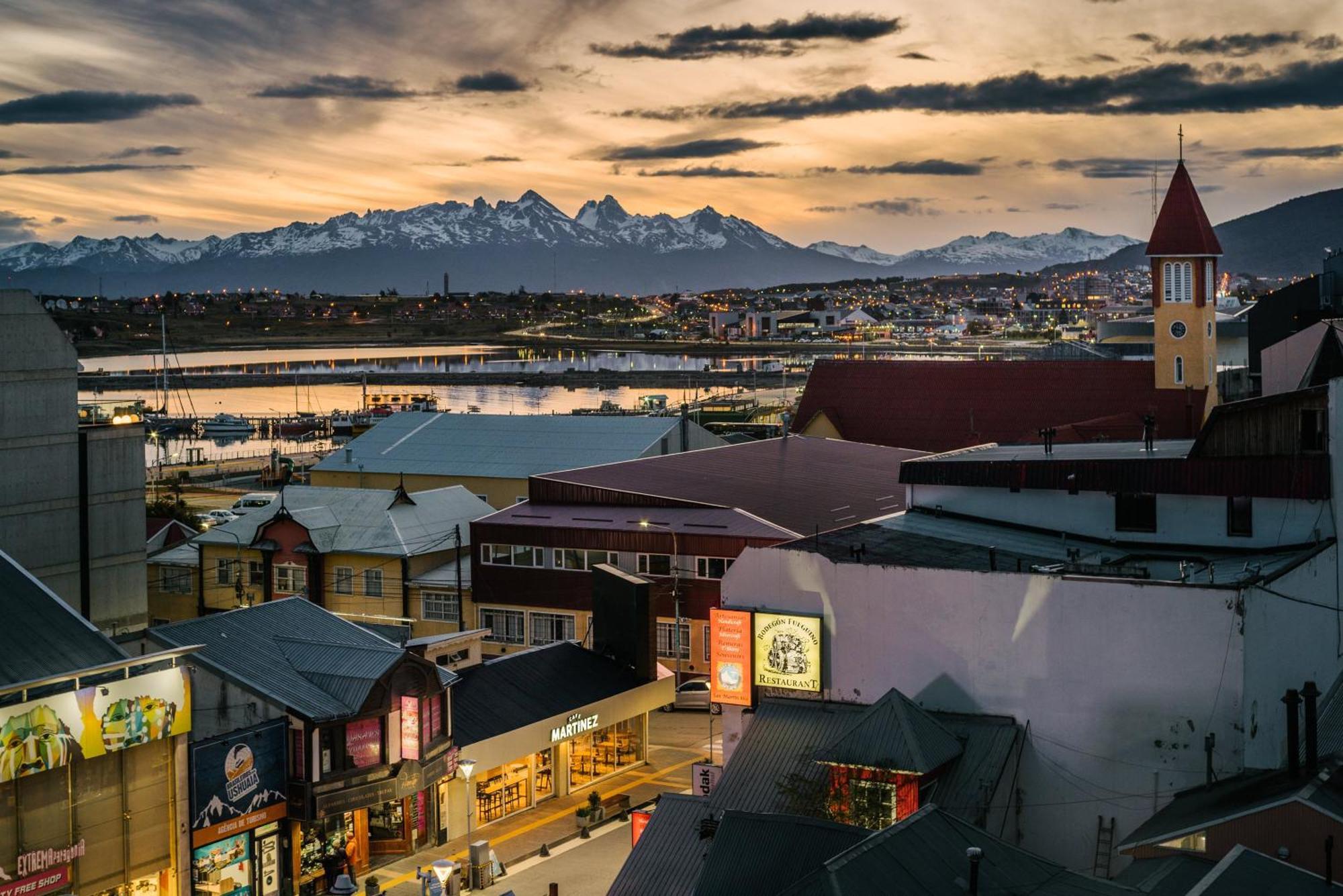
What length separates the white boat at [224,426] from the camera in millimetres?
129125

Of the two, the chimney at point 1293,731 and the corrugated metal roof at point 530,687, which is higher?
the chimney at point 1293,731

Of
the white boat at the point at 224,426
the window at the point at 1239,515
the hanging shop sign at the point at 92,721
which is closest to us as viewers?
the hanging shop sign at the point at 92,721

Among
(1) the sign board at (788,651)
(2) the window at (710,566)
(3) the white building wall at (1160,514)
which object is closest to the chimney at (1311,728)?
(3) the white building wall at (1160,514)

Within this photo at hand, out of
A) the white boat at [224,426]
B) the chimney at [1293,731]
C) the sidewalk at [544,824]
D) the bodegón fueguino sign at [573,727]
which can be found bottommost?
the sidewalk at [544,824]

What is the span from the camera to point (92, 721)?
20594 millimetres

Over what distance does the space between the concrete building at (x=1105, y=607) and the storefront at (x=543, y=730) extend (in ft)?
14.5

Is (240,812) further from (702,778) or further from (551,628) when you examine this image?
(551,628)

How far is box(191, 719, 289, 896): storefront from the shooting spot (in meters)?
22.5

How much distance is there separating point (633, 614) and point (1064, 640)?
11.9 m

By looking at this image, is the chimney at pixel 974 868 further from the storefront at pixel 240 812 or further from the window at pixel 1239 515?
the window at pixel 1239 515

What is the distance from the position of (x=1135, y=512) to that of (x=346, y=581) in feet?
76.0

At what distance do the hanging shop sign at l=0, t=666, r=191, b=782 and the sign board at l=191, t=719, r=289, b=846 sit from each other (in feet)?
3.36

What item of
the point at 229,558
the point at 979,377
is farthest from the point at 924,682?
the point at 979,377

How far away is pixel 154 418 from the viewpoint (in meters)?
134
